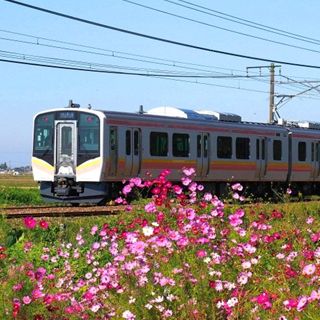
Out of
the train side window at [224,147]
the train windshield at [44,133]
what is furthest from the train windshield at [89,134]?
the train side window at [224,147]

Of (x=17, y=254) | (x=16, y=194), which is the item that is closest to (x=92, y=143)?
Result: (x=16, y=194)

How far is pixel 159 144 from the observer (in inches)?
886

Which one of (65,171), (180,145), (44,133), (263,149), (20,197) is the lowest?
(20,197)

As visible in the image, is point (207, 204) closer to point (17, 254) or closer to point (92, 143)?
point (17, 254)

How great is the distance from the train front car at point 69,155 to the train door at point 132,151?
0.83 m

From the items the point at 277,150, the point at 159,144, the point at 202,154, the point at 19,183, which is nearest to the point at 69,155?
the point at 159,144

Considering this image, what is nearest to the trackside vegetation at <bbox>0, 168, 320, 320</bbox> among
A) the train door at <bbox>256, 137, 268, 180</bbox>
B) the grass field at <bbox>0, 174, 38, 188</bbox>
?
the train door at <bbox>256, 137, 268, 180</bbox>

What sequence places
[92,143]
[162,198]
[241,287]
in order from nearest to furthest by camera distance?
1. [241,287]
2. [162,198]
3. [92,143]

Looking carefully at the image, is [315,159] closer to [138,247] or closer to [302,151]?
[302,151]

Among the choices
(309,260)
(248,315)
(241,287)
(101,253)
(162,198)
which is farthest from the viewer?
(101,253)

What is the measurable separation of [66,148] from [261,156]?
813 centimetres

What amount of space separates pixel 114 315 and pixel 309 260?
6.13 feet

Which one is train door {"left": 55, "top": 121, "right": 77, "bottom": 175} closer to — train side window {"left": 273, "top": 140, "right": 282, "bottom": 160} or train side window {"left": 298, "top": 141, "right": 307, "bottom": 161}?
train side window {"left": 273, "top": 140, "right": 282, "bottom": 160}

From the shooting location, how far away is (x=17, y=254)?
7.98 m
